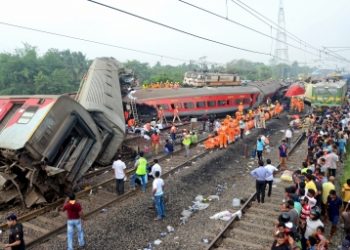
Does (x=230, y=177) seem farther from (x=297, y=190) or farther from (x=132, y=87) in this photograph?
(x=132, y=87)

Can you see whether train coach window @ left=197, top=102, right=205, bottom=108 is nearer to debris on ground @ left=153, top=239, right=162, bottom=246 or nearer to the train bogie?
the train bogie

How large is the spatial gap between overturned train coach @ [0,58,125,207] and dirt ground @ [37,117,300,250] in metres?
1.51

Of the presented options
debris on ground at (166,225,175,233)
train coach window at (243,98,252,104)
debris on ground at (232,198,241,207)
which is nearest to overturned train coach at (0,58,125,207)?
debris on ground at (166,225,175,233)

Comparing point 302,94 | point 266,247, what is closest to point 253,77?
point 302,94

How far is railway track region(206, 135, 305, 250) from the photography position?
840cm

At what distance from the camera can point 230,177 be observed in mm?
13992

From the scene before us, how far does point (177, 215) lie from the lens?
1027cm

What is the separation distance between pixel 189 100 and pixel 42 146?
16.2 metres

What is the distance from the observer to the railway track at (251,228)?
8398mm

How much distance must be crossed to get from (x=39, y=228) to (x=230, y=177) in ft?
23.9

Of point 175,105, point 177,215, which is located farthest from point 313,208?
point 175,105

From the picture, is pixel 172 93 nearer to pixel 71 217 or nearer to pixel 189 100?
pixel 189 100

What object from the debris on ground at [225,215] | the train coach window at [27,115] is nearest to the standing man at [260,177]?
the debris on ground at [225,215]

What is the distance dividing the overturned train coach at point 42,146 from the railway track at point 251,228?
4491mm
